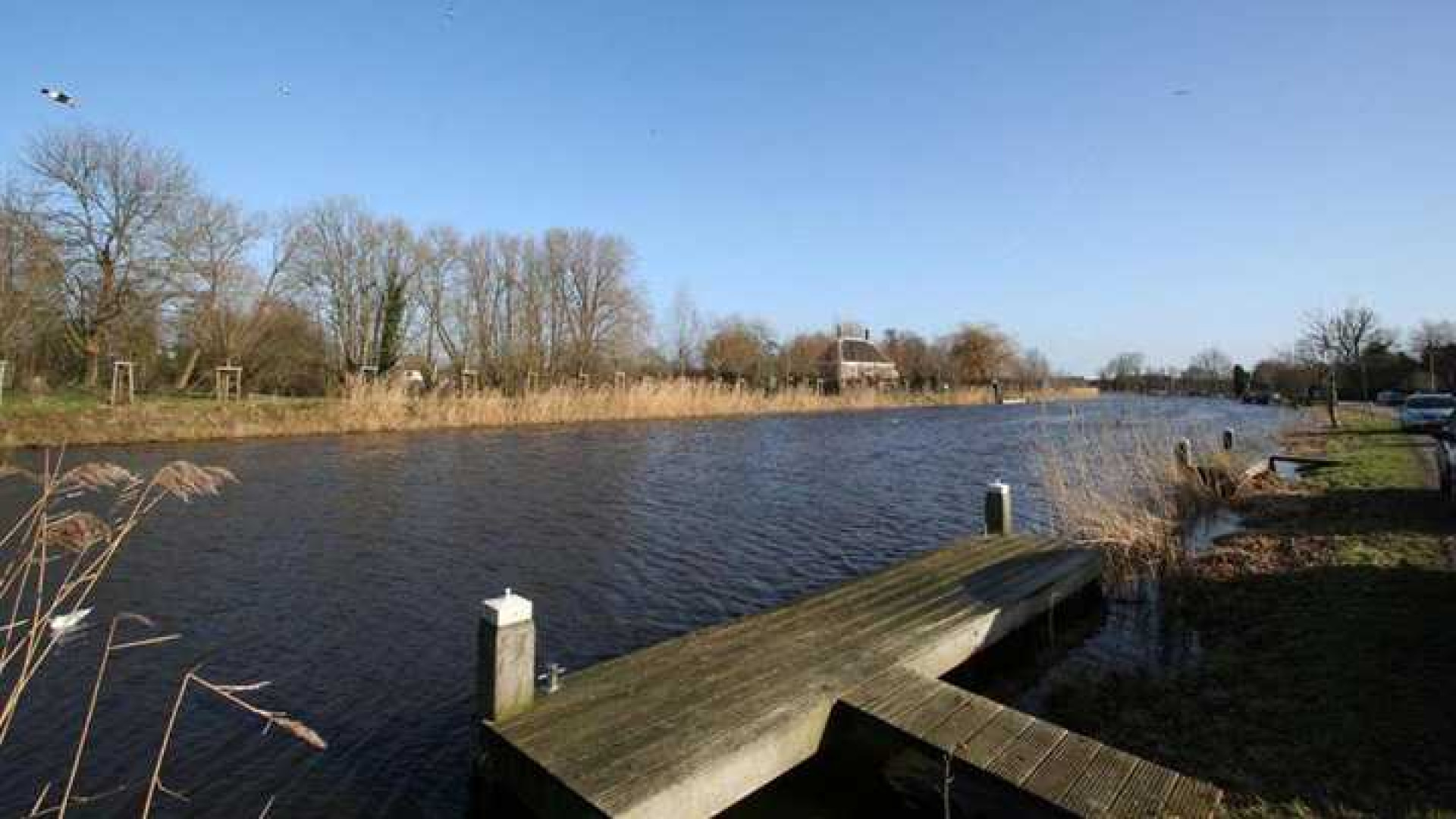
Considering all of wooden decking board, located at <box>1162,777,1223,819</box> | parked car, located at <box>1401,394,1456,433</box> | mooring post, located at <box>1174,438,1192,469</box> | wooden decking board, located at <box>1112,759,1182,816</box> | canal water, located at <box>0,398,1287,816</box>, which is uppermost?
parked car, located at <box>1401,394,1456,433</box>

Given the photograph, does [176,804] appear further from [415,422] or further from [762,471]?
[415,422]

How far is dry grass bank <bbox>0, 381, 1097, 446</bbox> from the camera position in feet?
51.6

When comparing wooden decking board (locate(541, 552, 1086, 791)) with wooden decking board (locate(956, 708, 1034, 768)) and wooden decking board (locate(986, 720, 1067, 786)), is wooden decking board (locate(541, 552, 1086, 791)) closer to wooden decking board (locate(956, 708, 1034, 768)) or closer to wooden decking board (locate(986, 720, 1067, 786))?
wooden decking board (locate(956, 708, 1034, 768))

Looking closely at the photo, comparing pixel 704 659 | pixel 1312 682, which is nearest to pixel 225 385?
pixel 704 659

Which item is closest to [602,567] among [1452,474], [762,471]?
[762,471]

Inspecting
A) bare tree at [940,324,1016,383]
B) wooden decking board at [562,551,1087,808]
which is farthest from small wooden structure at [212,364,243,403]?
bare tree at [940,324,1016,383]

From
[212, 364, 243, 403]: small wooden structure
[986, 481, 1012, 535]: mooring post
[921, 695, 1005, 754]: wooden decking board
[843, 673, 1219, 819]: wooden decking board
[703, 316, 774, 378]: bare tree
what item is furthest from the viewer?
[703, 316, 774, 378]: bare tree

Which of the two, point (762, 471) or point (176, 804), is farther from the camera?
point (762, 471)

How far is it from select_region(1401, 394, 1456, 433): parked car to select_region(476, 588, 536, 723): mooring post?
2309cm

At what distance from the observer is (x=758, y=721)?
3.39 meters

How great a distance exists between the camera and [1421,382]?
111 ft

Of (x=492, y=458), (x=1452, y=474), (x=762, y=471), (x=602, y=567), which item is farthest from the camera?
(x=492, y=458)

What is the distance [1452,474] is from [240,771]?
42.0 ft

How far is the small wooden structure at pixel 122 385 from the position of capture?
688 inches
